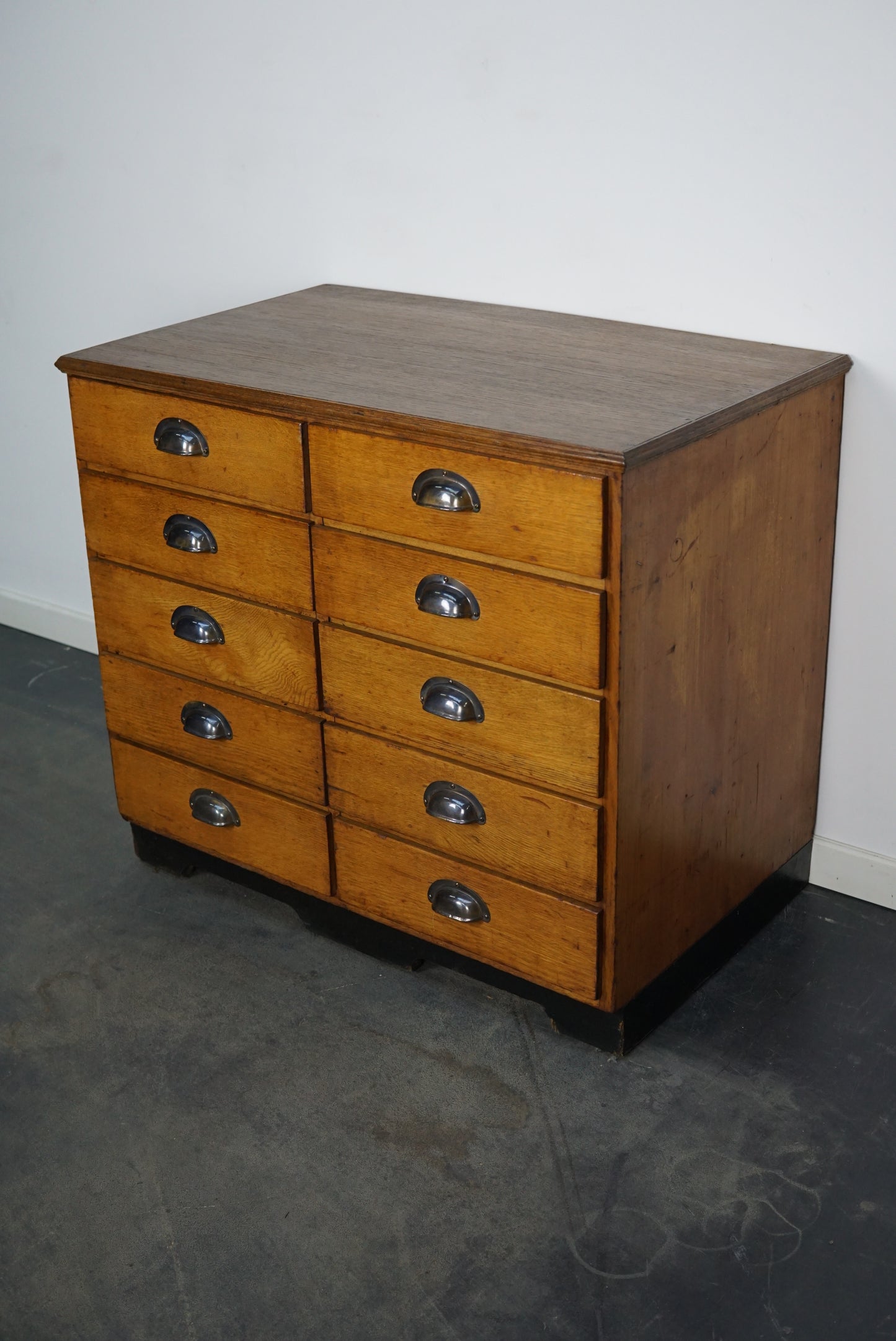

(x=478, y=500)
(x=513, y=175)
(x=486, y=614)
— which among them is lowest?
(x=486, y=614)

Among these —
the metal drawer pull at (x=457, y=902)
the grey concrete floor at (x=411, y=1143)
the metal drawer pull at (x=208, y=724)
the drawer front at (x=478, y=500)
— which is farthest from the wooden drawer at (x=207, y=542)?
the grey concrete floor at (x=411, y=1143)

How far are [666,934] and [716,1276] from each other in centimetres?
49

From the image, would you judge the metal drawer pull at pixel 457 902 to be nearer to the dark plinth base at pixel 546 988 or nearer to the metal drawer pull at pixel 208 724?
the dark plinth base at pixel 546 988

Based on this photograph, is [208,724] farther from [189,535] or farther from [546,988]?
[546,988]

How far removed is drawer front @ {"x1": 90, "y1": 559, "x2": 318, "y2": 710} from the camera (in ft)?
6.72

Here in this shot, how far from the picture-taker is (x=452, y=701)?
187 centimetres

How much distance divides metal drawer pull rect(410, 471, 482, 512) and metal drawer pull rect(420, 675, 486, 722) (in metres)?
0.24

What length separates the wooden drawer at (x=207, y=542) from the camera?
78.0 inches

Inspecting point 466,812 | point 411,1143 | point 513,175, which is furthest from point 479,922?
point 513,175

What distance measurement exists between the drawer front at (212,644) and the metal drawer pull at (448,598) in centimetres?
25

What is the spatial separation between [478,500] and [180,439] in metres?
0.51

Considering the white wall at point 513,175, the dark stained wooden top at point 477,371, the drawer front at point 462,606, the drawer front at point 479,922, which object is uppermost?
the white wall at point 513,175

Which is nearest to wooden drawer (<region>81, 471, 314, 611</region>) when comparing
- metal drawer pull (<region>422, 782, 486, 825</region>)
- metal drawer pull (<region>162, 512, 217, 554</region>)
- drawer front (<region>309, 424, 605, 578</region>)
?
metal drawer pull (<region>162, 512, 217, 554</region>)

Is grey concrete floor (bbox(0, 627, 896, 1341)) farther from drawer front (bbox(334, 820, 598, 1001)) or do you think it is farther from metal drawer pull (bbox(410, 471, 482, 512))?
metal drawer pull (bbox(410, 471, 482, 512))
